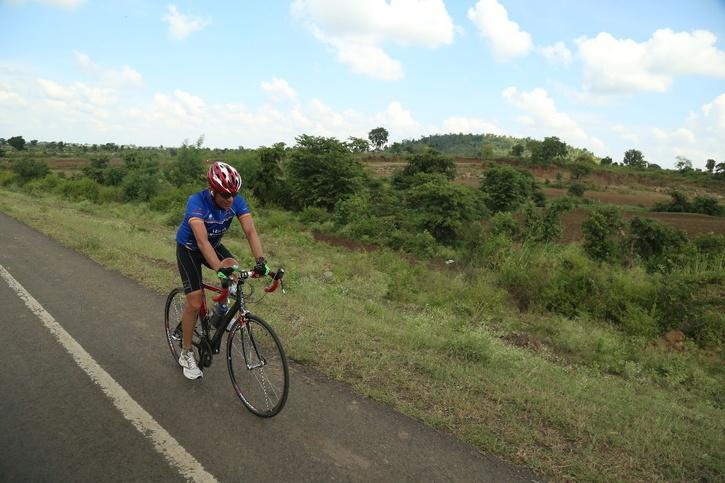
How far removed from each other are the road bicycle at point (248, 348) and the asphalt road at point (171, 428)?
0.54 ft

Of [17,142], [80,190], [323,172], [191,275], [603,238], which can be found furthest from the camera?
[17,142]

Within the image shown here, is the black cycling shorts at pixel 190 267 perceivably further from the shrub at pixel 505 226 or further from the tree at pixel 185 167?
the tree at pixel 185 167

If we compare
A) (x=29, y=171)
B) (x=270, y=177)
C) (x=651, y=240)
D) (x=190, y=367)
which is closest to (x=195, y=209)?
(x=190, y=367)

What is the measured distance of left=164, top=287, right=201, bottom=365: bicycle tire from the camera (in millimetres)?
4813

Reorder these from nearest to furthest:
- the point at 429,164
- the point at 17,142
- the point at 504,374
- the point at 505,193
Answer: the point at 504,374, the point at 505,193, the point at 429,164, the point at 17,142

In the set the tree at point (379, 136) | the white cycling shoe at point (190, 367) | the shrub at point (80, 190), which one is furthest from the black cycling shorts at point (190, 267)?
the tree at point (379, 136)

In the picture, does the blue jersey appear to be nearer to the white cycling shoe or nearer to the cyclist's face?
the cyclist's face

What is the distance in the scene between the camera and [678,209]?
1491 inches

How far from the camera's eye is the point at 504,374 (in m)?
5.17

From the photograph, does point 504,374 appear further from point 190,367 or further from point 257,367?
point 190,367

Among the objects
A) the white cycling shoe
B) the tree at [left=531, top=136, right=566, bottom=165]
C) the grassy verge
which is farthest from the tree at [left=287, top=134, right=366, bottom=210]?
the tree at [left=531, top=136, right=566, bottom=165]

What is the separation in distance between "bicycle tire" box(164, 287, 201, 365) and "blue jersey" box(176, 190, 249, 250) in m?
0.82

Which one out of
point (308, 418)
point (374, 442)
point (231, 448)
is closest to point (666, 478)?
point (374, 442)

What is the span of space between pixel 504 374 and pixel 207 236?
3.59 meters
